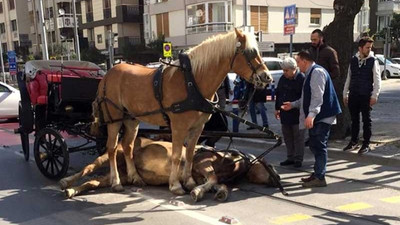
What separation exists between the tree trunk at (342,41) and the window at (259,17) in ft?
99.8

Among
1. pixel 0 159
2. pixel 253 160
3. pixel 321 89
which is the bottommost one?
pixel 0 159

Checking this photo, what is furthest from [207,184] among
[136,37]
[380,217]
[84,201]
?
[136,37]

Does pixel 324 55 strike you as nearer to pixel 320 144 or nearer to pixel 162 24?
pixel 320 144

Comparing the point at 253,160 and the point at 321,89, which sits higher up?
the point at 321,89

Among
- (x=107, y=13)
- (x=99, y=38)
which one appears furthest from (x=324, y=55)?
(x=99, y=38)

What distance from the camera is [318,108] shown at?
567 centimetres

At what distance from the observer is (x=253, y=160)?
609cm

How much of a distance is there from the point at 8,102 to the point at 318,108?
1283cm

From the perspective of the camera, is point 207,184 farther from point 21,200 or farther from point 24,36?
point 24,36

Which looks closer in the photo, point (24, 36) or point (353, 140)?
point (353, 140)

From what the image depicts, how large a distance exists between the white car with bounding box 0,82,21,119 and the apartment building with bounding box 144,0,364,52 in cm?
2378

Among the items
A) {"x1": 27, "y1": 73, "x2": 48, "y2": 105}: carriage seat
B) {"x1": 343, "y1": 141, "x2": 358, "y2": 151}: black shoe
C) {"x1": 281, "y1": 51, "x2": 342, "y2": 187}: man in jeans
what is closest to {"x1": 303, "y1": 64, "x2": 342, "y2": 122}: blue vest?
{"x1": 281, "y1": 51, "x2": 342, "y2": 187}: man in jeans

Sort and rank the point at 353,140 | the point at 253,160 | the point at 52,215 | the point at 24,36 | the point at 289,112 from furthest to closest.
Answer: the point at 24,36 → the point at 353,140 → the point at 289,112 → the point at 253,160 → the point at 52,215

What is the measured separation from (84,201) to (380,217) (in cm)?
363
